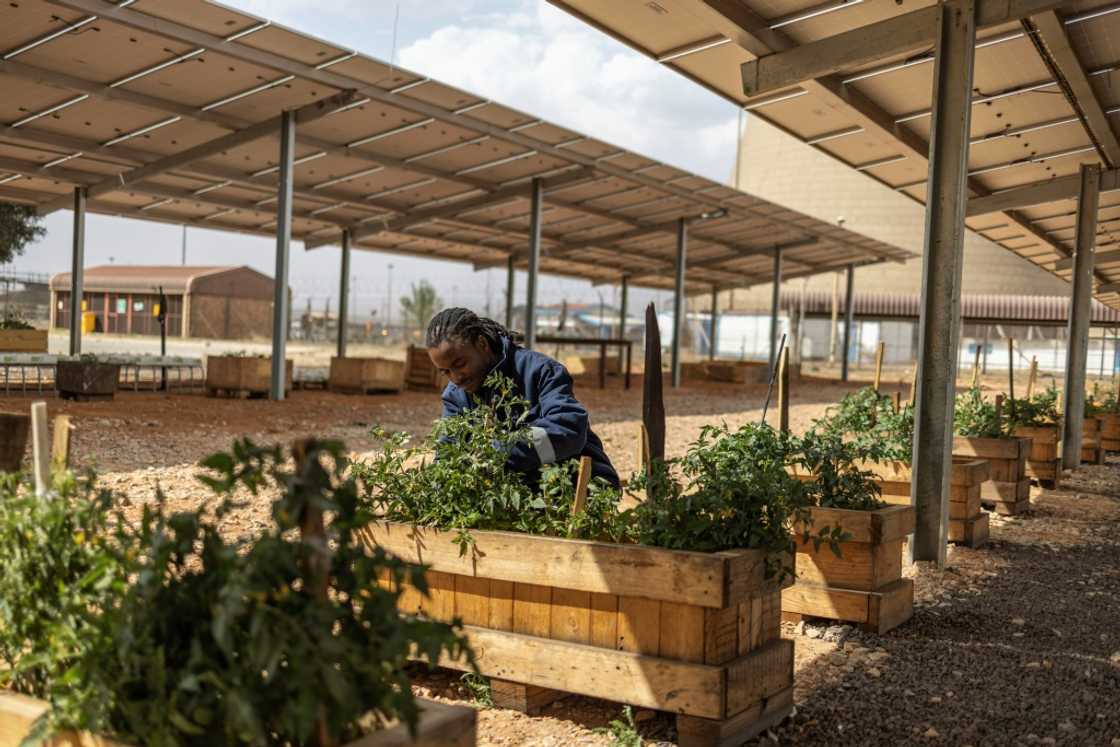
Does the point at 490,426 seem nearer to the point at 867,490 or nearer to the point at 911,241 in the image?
the point at 867,490

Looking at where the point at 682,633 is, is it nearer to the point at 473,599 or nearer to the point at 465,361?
the point at 473,599

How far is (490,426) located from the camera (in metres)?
3.91

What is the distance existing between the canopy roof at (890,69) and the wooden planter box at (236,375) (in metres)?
9.31

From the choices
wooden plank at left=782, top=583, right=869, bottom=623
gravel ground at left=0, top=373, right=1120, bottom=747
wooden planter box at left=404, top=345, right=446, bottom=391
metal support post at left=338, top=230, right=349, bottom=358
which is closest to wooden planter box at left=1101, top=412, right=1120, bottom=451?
gravel ground at left=0, top=373, right=1120, bottom=747

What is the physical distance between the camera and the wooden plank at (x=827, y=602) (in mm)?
4902

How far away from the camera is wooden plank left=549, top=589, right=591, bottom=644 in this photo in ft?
11.8

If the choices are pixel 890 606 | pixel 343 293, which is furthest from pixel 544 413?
pixel 343 293

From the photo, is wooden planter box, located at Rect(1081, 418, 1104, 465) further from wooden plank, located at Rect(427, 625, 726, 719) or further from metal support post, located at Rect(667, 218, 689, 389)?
wooden plank, located at Rect(427, 625, 726, 719)

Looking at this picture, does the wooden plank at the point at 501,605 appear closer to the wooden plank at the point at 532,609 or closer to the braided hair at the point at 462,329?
the wooden plank at the point at 532,609

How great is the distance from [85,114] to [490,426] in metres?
12.0

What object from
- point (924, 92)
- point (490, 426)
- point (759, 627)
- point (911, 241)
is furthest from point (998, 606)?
point (911, 241)

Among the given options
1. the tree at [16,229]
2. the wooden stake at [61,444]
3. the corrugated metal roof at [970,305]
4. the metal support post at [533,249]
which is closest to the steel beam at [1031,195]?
the metal support post at [533,249]

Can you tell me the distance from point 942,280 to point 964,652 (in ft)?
8.68

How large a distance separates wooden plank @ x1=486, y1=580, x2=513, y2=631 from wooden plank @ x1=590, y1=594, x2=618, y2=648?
33 cm
